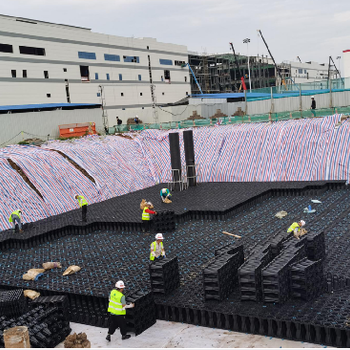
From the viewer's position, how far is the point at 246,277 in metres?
10.0

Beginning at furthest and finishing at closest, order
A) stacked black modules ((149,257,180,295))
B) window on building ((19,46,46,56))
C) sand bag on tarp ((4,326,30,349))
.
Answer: window on building ((19,46,46,56)), stacked black modules ((149,257,180,295)), sand bag on tarp ((4,326,30,349))

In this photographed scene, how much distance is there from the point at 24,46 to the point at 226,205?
120 feet

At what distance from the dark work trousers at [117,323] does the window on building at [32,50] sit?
43136 millimetres

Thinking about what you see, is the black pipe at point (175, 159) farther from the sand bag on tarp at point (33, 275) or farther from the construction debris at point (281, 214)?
the sand bag on tarp at point (33, 275)

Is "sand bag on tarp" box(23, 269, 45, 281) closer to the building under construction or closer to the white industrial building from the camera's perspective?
the white industrial building

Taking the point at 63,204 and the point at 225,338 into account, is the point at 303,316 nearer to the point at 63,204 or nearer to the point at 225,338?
the point at 225,338

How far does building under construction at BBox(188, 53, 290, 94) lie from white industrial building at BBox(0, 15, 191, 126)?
475 inches

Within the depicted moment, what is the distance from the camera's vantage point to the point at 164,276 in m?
10.9

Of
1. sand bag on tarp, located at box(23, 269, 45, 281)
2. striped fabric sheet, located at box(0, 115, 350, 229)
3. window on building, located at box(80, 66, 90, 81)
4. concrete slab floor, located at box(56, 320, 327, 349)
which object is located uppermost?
window on building, located at box(80, 66, 90, 81)

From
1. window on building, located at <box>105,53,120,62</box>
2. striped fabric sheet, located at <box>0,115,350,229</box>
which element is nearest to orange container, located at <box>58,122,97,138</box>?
striped fabric sheet, located at <box>0,115,350,229</box>

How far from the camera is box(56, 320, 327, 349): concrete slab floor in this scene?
29.2ft

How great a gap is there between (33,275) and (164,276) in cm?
452

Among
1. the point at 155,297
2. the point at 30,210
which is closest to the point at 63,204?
the point at 30,210

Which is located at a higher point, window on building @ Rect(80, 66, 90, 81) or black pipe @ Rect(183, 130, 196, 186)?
window on building @ Rect(80, 66, 90, 81)
